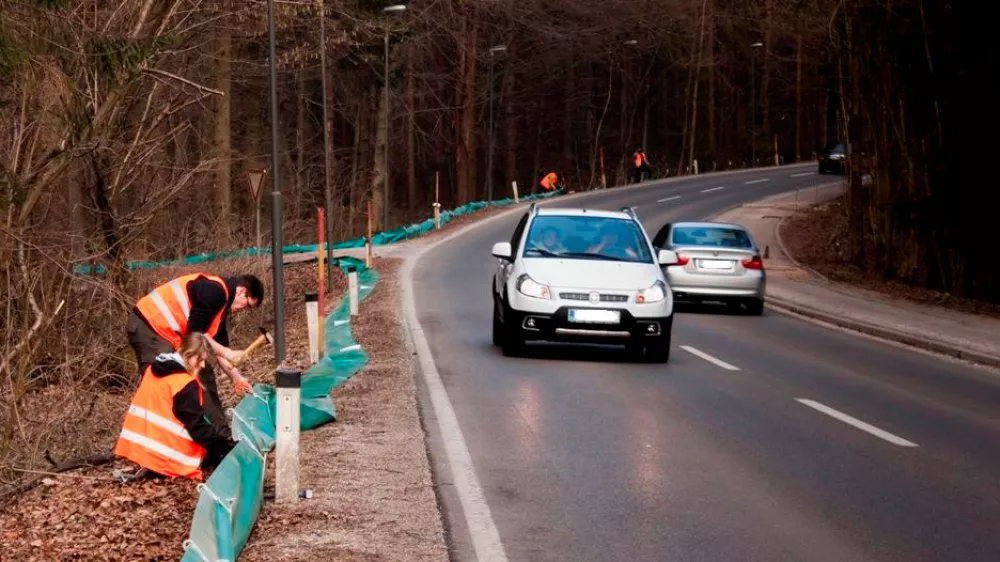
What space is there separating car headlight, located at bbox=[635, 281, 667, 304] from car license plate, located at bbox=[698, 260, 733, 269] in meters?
8.26

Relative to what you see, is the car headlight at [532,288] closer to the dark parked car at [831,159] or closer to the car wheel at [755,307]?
the car wheel at [755,307]

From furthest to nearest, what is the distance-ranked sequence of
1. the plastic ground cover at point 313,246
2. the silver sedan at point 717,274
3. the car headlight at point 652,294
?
the silver sedan at point 717,274 → the plastic ground cover at point 313,246 → the car headlight at point 652,294

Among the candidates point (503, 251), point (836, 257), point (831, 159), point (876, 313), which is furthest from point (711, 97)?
point (503, 251)

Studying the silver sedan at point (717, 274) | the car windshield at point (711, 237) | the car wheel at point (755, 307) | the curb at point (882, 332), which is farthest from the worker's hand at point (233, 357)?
the car wheel at point (755, 307)

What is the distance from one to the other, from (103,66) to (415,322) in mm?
8286

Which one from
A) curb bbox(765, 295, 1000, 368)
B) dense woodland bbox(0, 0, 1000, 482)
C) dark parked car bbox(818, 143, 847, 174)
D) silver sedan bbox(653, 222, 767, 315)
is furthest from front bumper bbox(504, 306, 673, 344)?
dark parked car bbox(818, 143, 847, 174)

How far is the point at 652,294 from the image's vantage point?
17.0 m

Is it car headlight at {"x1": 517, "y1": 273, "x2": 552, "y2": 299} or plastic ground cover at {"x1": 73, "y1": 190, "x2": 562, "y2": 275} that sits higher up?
car headlight at {"x1": 517, "y1": 273, "x2": 552, "y2": 299}

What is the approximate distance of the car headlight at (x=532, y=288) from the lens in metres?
16.8

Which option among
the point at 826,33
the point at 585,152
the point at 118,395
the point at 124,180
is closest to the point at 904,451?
the point at 118,395

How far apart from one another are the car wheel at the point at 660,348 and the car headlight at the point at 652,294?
13.0 inches

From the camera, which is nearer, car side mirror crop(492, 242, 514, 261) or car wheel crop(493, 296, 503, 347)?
car side mirror crop(492, 242, 514, 261)

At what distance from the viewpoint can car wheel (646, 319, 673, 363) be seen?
1706cm

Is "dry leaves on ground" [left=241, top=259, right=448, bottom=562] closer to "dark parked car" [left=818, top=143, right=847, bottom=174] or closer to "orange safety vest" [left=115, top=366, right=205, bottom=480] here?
"orange safety vest" [left=115, top=366, right=205, bottom=480]
